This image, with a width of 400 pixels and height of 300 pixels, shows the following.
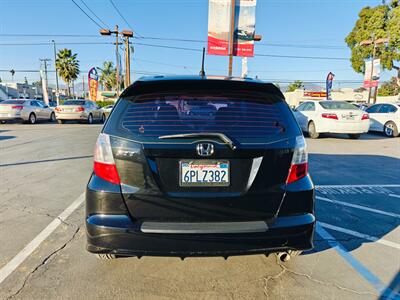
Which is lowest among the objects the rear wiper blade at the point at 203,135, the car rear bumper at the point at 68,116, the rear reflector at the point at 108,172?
the car rear bumper at the point at 68,116

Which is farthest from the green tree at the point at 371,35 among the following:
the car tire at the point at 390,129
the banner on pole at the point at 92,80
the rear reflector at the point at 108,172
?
the rear reflector at the point at 108,172

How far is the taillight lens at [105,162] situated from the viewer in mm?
2133

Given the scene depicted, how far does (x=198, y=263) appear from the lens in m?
2.73

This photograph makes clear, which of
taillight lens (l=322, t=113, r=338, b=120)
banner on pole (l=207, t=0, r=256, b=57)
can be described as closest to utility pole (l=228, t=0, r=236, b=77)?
banner on pole (l=207, t=0, r=256, b=57)

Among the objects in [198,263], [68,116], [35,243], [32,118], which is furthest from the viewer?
[68,116]

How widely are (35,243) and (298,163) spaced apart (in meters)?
2.81

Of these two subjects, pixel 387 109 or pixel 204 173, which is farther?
pixel 387 109

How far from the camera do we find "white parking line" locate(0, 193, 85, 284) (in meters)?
2.59

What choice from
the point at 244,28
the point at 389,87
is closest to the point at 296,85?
the point at 389,87

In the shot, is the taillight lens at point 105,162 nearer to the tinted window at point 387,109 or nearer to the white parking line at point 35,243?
the white parking line at point 35,243

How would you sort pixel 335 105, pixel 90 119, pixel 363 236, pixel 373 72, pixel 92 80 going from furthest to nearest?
pixel 92 80 < pixel 373 72 < pixel 90 119 < pixel 335 105 < pixel 363 236

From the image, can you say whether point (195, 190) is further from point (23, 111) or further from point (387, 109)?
point (23, 111)

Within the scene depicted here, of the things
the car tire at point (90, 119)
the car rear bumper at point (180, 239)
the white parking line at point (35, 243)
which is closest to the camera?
the car rear bumper at point (180, 239)

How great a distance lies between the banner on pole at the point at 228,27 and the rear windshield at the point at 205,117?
1480 centimetres
